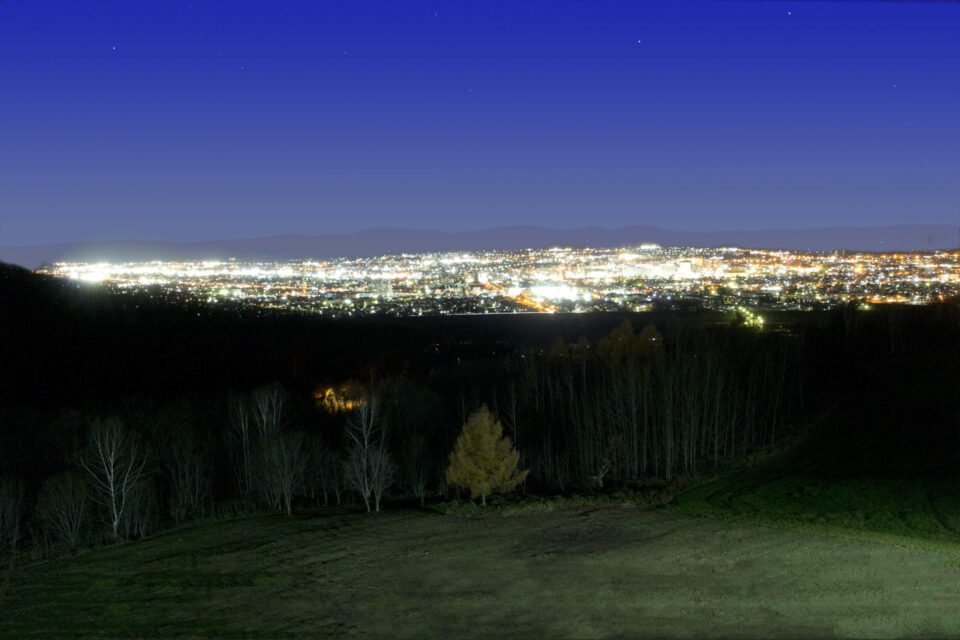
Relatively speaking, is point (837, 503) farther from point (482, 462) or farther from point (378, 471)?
point (378, 471)

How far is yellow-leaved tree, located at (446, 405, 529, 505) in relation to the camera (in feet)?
90.2

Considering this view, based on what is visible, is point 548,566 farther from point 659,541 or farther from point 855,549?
point 855,549

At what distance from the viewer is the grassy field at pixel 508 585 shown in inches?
560

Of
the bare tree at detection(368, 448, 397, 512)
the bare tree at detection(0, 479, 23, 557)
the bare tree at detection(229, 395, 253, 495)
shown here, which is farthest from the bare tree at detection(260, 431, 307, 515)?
the bare tree at detection(0, 479, 23, 557)

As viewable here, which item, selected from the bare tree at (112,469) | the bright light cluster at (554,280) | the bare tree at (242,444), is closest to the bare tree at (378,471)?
the bare tree at (242,444)

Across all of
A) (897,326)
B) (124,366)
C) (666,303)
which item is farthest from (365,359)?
(666,303)

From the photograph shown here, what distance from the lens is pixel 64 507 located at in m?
27.2

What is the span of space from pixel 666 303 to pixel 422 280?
69.4 metres

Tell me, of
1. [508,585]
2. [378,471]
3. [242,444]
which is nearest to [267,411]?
[242,444]

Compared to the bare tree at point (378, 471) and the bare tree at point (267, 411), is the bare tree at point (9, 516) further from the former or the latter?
the bare tree at point (378, 471)

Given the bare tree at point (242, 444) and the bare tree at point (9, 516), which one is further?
the bare tree at point (242, 444)

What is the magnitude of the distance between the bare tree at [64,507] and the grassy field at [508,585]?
369 centimetres

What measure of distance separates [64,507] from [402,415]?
18863 mm

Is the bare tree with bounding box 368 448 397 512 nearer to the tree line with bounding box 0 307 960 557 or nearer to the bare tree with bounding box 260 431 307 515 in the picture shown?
the tree line with bounding box 0 307 960 557
